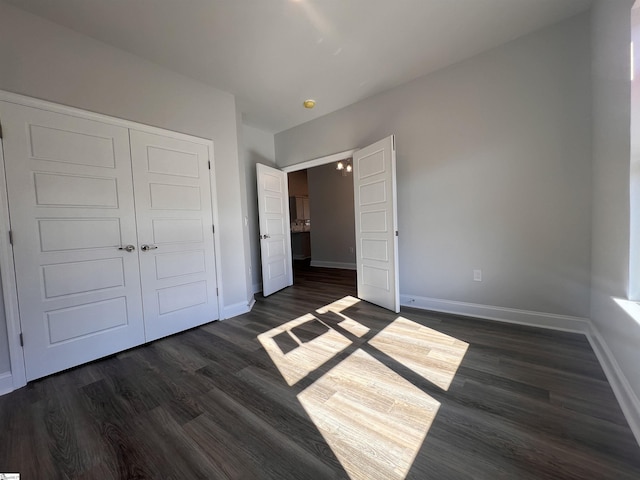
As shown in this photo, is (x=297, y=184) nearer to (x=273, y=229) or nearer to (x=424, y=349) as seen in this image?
(x=273, y=229)

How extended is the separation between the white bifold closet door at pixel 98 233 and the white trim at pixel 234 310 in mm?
255

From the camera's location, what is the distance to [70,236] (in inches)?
81.4

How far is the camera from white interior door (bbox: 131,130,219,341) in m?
2.48

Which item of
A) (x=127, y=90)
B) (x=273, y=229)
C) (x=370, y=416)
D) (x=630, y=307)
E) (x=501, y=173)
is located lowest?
(x=370, y=416)

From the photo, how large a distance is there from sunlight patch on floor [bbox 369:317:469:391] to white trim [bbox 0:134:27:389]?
272 cm

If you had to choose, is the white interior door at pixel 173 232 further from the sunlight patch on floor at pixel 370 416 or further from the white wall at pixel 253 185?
the sunlight patch on floor at pixel 370 416

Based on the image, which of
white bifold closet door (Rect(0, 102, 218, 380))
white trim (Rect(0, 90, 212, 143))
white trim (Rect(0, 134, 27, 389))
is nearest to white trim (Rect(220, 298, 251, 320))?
white bifold closet door (Rect(0, 102, 218, 380))

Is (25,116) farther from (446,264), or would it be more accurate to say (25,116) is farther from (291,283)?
(446,264)

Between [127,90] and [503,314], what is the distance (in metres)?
4.33

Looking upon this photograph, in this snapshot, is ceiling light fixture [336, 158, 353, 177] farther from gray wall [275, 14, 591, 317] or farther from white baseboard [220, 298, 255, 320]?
white baseboard [220, 298, 255, 320]

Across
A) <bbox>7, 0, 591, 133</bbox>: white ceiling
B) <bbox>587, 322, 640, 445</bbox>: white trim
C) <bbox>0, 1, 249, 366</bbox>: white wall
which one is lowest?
<bbox>587, 322, 640, 445</bbox>: white trim

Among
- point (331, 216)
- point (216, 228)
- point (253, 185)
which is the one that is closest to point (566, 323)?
point (216, 228)

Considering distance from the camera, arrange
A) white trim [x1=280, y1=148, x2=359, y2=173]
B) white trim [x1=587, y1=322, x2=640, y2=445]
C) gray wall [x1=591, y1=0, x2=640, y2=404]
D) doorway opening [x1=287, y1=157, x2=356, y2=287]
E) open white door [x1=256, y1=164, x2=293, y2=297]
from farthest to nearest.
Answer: doorway opening [x1=287, y1=157, x2=356, y2=287] < open white door [x1=256, y1=164, x2=293, y2=297] < white trim [x1=280, y1=148, x2=359, y2=173] < gray wall [x1=591, y1=0, x2=640, y2=404] < white trim [x1=587, y1=322, x2=640, y2=445]

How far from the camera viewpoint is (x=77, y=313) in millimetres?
2105
